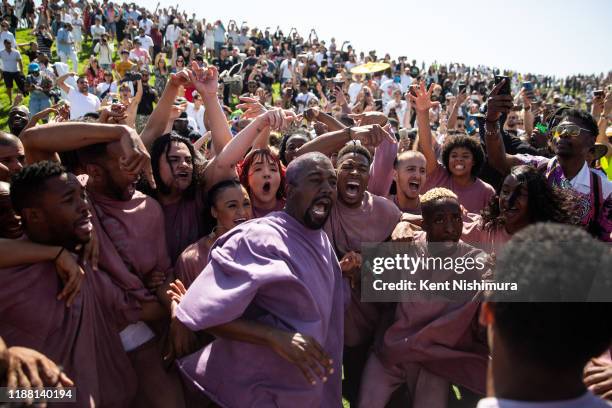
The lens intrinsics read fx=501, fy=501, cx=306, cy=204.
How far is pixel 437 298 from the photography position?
136 inches

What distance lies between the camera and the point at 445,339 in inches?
133

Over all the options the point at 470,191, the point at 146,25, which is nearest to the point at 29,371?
the point at 470,191

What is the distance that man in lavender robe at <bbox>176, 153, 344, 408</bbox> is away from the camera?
8.55 feet

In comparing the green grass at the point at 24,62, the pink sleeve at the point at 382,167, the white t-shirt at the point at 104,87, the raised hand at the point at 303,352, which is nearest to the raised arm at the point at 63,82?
the green grass at the point at 24,62

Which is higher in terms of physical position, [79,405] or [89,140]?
[89,140]

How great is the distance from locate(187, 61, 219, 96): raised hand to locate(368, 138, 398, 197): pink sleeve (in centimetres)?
154

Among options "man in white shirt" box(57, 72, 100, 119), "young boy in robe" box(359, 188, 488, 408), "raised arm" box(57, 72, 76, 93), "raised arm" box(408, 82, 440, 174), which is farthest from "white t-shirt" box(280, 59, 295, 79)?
"young boy in robe" box(359, 188, 488, 408)

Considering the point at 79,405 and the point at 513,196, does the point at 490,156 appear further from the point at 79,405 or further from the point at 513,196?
the point at 79,405

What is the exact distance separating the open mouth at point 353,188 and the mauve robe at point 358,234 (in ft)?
0.34

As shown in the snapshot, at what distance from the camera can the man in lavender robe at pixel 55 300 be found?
103 inches

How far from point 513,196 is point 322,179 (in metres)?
1.42

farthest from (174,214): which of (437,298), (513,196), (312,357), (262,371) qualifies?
(513,196)

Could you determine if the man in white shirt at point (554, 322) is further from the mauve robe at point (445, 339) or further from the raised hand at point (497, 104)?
the raised hand at point (497, 104)

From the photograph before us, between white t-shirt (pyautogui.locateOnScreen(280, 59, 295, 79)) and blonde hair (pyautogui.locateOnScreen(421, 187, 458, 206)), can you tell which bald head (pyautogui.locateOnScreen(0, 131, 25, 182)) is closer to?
blonde hair (pyautogui.locateOnScreen(421, 187, 458, 206))
